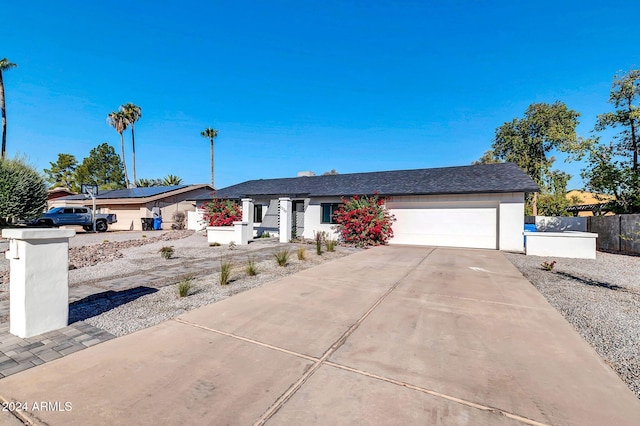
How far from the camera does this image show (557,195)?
73.2 feet

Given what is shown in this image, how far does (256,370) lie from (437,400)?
184 cm

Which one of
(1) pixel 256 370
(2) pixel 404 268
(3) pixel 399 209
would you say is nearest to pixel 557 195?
(3) pixel 399 209

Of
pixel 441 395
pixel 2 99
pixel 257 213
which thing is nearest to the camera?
pixel 441 395

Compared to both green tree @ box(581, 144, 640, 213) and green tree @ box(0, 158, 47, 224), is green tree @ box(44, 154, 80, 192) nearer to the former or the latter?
green tree @ box(0, 158, 47, 224)

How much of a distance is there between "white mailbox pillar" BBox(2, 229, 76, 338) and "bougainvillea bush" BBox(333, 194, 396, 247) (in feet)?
39.5

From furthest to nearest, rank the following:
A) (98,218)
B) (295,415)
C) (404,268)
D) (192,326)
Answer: (98,218), (404,268), (192,326), (295,415)

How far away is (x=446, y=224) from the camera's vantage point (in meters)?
14.4

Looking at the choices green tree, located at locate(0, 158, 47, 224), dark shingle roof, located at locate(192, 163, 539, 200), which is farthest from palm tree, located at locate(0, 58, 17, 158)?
dark shingle roof, located at locate(192, 163, 539, 200)

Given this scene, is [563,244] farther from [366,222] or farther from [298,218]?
[298,218]

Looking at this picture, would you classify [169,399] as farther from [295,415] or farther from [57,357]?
[57,357]

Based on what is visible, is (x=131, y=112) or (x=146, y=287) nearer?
(x=146, y=287)

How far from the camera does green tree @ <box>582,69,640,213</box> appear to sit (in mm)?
14047

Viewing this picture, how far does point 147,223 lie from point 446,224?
24.8 m

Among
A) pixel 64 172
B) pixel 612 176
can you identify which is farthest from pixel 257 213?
pixel 64 172
